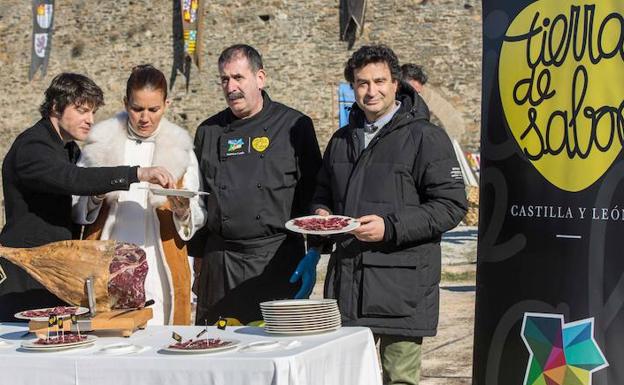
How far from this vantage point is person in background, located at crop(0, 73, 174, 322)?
3.92 meters

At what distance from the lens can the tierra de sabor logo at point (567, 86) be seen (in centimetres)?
355

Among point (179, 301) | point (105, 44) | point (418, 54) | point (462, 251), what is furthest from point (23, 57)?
point (179, 301)

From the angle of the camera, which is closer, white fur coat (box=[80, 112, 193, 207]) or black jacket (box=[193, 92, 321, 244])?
white fur coat (box=[80, 112, 193, 207])

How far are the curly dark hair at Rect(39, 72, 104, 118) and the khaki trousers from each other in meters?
1.51

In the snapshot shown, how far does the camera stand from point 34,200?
401 cm

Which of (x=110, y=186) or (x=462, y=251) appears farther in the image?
(x=462, y=251)

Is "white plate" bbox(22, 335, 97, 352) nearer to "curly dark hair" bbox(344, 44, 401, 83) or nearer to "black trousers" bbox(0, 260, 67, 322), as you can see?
"black trousers" bbox(0, 260, 67, 322)

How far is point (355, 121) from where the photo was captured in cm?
402

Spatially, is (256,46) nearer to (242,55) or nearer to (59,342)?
(242,55)

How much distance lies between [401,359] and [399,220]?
54cm

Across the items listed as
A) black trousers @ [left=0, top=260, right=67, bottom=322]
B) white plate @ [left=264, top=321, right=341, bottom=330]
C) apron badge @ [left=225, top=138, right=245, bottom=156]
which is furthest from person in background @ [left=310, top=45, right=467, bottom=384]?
black trousers @ [left=0, top=260, right=67, bottom=322]

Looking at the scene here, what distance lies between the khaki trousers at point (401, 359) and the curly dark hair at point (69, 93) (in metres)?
1.51

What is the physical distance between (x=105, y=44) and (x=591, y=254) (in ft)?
68.6

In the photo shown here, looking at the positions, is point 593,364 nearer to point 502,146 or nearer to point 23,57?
point 502,146
